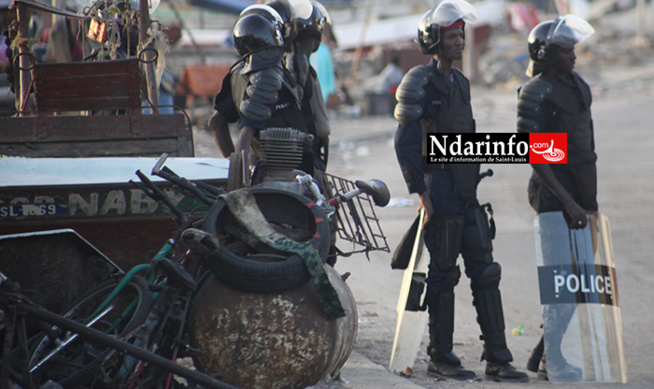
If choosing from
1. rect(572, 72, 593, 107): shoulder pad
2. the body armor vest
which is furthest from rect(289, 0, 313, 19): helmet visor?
rect(572, 72, 593, 107): shoulder pad

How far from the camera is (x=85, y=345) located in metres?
3.68

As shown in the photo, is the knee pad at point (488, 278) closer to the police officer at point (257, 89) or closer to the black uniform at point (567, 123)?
the black uniform at point (567, 123)

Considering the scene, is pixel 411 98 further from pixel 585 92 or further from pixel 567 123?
pixel 585 92

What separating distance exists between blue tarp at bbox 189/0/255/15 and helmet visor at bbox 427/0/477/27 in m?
26.5

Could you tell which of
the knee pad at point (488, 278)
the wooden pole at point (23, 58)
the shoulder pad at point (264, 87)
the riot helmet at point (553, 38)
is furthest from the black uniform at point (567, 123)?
the wooden pole at point (23, 58)

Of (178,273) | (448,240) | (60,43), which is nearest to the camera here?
(178,273)

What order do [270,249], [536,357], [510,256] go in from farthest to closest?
[510,256], [536,357], [270,249]

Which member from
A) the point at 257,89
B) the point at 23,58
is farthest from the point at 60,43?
the point at 257,89

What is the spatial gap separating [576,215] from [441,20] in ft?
4.65

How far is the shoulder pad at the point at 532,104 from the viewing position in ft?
16.9

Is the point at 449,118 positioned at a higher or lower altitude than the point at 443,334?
higher

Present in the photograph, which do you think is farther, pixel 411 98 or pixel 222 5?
pixel 222 5

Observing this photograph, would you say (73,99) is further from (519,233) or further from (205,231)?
(519,233)

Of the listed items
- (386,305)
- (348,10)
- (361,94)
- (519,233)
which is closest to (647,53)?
(348,10)
